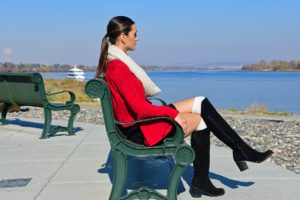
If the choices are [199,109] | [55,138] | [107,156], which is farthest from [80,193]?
[55,138]

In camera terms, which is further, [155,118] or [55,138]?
[55,138]

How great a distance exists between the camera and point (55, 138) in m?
8.10

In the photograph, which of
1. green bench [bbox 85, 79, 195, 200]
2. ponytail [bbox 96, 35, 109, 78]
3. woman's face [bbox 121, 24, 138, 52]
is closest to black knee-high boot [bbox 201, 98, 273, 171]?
green bench [bbox 85, 79, 195, 200]

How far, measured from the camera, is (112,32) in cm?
418

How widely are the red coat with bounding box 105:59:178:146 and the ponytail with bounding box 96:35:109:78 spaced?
0.13m

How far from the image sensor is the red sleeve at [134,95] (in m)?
3.89

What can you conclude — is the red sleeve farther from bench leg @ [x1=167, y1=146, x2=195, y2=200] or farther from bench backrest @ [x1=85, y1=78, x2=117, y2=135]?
bench leg @ [x1=167, y1=146, x2=195, y2=200]

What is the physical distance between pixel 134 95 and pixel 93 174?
1759 millimetres

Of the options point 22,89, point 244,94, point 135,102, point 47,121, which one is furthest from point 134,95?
point 244,94

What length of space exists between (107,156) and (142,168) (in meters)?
1.02

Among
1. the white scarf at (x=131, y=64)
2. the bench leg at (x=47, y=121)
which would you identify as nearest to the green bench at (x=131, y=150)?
the white scarf at (x=131, y=64)

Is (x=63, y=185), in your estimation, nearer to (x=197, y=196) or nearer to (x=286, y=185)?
(x=197, y=196)

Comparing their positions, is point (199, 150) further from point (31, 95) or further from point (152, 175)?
point (31, 95)

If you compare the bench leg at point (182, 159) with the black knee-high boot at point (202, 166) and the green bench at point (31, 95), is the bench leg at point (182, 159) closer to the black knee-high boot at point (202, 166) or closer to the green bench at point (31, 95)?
the black knee-high boot at point (202, 166)
